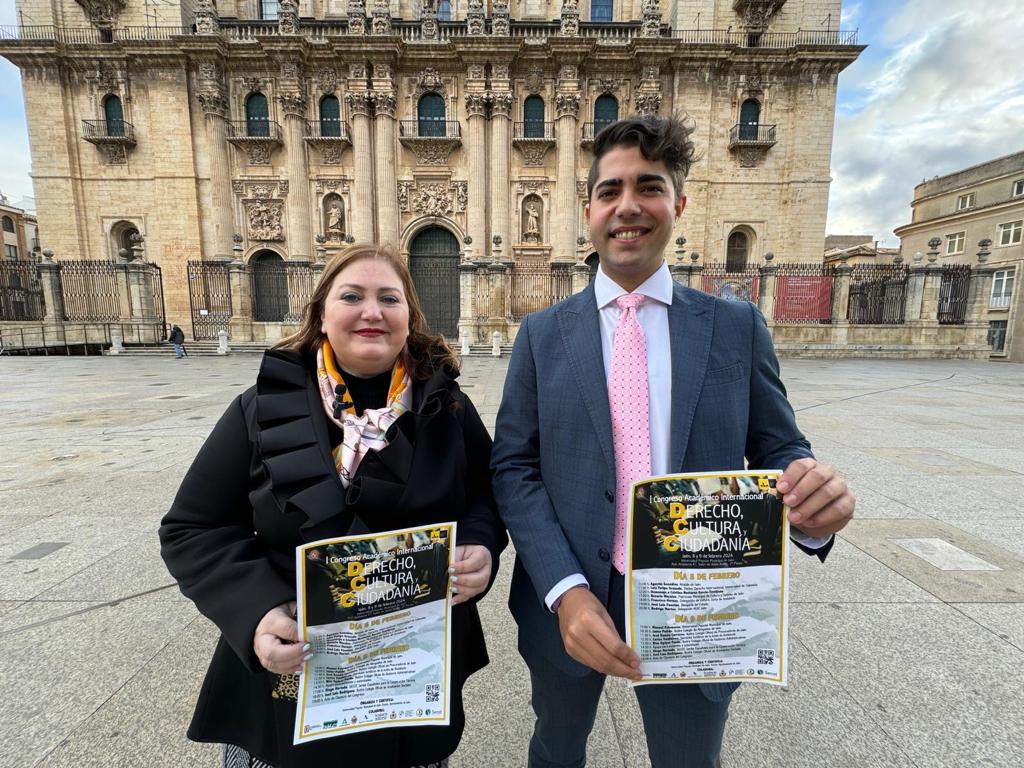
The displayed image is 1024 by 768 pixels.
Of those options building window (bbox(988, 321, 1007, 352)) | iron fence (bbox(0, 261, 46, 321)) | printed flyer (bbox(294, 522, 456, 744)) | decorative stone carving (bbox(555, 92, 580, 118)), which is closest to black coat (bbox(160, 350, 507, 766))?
printed flyer (bbox(294, 522, 456, 744))

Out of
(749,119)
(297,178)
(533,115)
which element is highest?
(533,115)

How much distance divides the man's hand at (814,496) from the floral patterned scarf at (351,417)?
3.29ft

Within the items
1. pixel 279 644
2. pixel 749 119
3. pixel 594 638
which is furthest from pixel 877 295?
pixel 279 644

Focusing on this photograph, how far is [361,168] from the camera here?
2116cm

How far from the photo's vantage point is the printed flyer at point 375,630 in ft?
3.51

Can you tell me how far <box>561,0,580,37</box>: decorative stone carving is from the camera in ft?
66.5

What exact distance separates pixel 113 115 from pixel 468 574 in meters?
29.8

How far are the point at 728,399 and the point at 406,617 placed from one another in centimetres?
101

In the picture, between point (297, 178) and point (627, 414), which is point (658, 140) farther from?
point (297, 178)

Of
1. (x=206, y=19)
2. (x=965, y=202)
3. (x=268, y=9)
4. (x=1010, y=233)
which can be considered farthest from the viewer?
(x=965, y=202)

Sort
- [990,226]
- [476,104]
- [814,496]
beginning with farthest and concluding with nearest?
[990,226]
[476,104]
[814,496]

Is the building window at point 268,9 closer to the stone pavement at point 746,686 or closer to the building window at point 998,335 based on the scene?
the stone pavement at point 746,686

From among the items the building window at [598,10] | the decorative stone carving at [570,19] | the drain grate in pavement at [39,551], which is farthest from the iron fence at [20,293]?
the building window at [598,10]

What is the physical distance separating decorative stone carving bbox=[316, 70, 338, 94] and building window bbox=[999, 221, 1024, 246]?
36.3 meters
